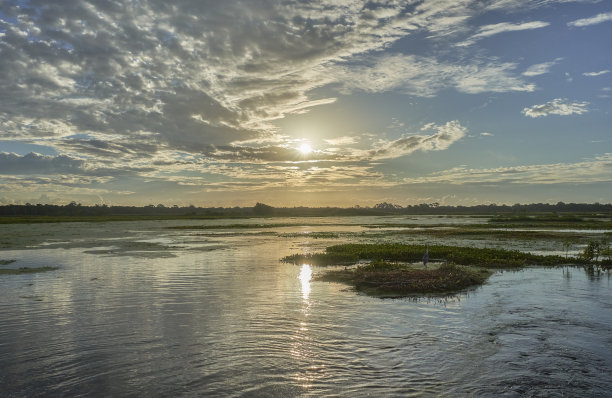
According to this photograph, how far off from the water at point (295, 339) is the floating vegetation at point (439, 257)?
660cm

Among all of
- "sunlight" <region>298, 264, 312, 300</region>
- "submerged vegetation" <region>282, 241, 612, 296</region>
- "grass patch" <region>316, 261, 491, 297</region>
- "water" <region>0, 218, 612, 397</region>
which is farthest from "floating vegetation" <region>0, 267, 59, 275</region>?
"grass patch" <region>316, 261, 491, 297</region>

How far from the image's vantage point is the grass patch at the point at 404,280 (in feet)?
61.7

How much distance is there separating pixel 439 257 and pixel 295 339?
69.3ft

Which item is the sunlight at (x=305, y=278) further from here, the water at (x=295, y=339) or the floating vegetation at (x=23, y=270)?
the floating vegetation at (x=23, y=270)

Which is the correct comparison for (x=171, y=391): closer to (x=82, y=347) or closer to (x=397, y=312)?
(x=82, y=347)

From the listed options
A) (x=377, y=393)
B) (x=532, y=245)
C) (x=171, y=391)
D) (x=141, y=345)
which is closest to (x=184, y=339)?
(x=141, y=345)

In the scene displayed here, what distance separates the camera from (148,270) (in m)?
25.4

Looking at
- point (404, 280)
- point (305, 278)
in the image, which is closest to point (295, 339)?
point (404, 280)

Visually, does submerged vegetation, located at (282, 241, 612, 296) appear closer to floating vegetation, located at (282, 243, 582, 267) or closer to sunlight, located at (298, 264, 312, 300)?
floating vegetation, located at (282, 243, 582, 267)

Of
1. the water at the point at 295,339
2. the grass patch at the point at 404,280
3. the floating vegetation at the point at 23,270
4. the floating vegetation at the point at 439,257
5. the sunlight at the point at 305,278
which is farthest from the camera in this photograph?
the floating vegetation at the point at 439,257

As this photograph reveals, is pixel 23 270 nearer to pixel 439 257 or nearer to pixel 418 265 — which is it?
pixel 418 265

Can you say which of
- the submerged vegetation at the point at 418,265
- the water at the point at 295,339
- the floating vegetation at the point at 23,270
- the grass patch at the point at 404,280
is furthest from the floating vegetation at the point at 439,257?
the floating vegetation at the point at 23,270

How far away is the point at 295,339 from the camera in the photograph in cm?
1193

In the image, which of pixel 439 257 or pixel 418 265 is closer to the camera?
pixel 418 265
